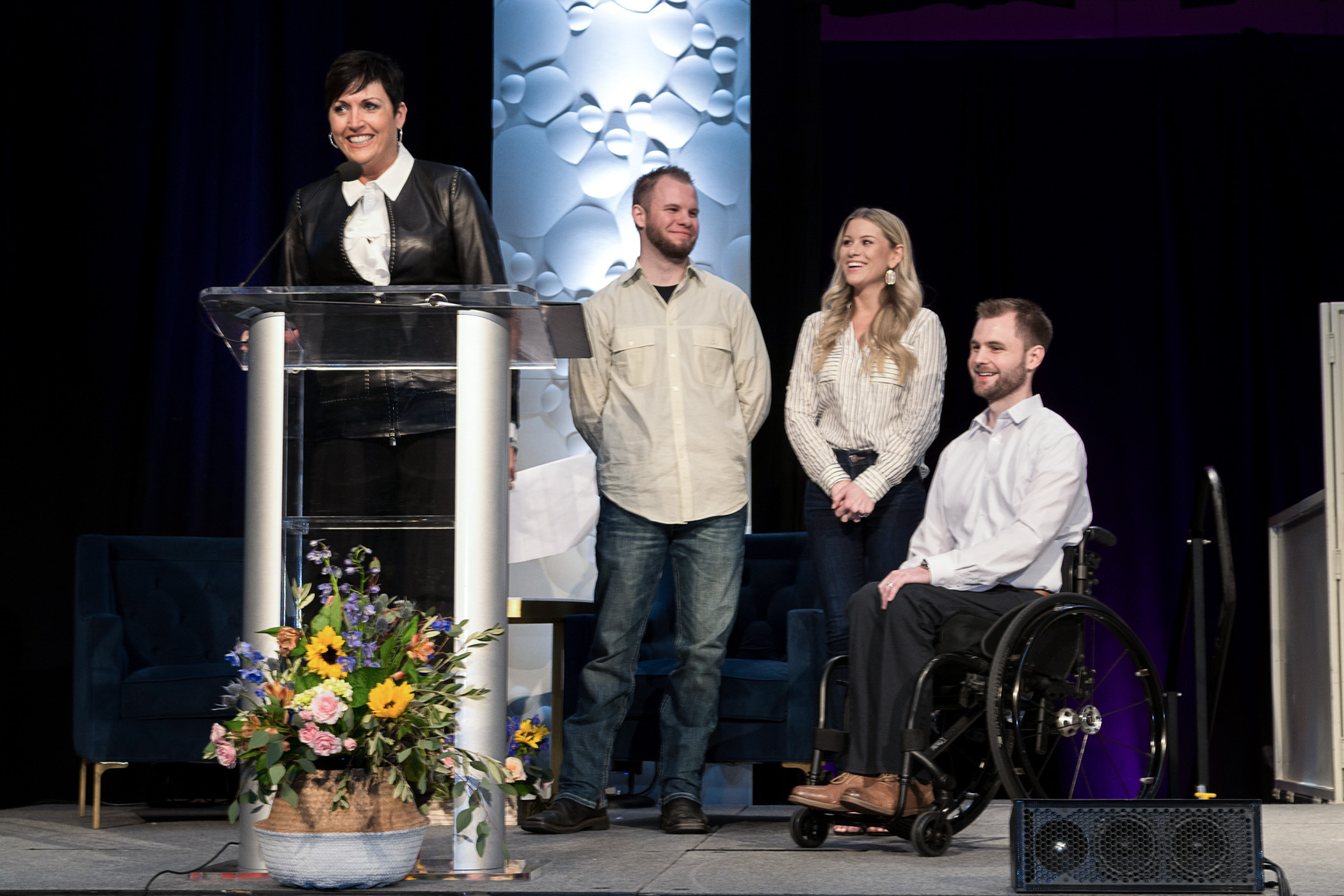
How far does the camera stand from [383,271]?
2.63 m

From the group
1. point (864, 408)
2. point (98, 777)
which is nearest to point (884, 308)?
point (864, 408)

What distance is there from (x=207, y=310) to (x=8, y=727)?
257 centimetres

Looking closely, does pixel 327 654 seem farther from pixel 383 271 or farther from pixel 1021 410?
pixel 1021 410

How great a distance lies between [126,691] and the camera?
12.2 feet

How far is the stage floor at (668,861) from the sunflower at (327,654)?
0.36 metres

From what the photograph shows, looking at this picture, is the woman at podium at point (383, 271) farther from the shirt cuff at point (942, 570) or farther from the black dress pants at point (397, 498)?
the shirt cuff at point (942, 570)

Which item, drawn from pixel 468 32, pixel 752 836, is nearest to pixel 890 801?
pixel 752 836

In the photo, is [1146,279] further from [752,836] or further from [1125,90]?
[752,836]

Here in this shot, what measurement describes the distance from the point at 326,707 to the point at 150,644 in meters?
2.26

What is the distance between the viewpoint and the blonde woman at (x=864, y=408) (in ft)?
10.2

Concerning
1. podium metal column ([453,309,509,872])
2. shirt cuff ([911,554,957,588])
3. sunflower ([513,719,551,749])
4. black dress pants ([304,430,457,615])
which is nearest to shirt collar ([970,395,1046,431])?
shirt cuff ([911,554,957,588])

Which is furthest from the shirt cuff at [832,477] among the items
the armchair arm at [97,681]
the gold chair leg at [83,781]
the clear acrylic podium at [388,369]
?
the gold chair leg at [83,781]

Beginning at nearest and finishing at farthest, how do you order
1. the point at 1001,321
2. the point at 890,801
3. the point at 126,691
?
the point at 890,801 < the point at 1001,321 < the point at 126,691

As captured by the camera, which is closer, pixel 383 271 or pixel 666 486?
pixel 383 271
